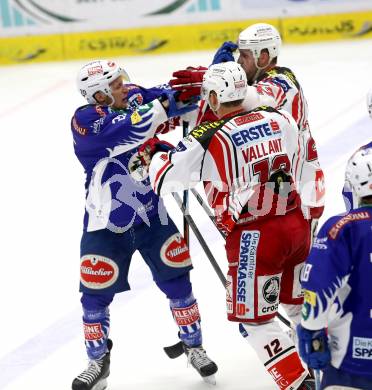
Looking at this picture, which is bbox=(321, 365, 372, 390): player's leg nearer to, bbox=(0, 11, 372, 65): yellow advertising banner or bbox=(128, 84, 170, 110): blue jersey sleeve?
bbox=(128, 84, 170, 110): blue jersey sleeve

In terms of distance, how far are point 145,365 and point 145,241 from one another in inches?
28.1

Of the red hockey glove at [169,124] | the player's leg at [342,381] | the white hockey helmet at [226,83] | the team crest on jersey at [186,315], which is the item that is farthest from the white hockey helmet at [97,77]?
the player's leg at [342,381]

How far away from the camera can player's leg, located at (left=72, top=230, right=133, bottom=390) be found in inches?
199

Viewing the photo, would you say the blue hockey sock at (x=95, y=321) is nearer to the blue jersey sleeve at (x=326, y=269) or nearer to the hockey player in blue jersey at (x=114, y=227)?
the hockey player in blue jersey at (x=114, y=227)

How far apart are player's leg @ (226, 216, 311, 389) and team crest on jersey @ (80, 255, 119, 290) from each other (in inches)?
30.5

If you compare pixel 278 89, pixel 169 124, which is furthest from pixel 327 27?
pixel 169 124

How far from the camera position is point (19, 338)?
5.84m

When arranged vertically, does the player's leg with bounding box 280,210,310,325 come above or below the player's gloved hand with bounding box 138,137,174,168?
below

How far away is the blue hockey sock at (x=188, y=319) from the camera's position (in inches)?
204

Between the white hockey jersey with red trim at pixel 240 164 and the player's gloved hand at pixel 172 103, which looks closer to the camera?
the white hockey jersey with red trim at pixel 240 164

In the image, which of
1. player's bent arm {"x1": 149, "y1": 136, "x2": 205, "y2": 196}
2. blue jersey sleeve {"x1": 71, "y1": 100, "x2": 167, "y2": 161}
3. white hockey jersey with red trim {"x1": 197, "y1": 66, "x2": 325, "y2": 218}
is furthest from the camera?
white hockey jersey with red trim {"x1": 197, "y1": 66, "x2": 325, "y2": 218}

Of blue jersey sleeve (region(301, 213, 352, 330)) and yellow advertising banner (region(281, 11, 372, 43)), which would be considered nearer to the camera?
blue jersey sleeve (region(301, 213, 352, 330))

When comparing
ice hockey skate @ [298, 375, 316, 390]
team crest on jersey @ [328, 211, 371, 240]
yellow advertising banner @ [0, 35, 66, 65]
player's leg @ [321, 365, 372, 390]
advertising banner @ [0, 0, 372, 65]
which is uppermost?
team crest on jersey @ [328, 211, 371, 240]

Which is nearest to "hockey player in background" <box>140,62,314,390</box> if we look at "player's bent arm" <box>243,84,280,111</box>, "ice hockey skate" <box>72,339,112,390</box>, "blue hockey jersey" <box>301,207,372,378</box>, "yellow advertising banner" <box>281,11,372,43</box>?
"player's bent arm" <box>243,84,280,111</box>
